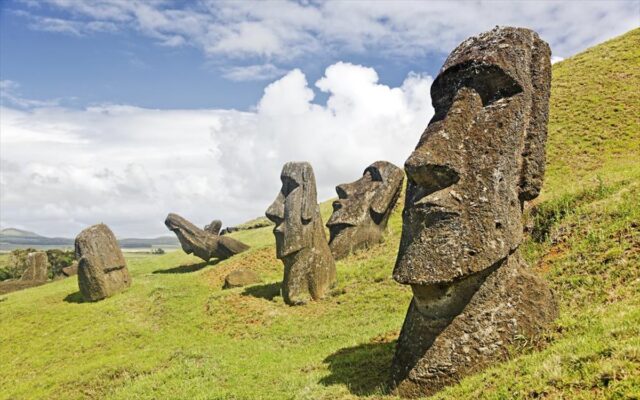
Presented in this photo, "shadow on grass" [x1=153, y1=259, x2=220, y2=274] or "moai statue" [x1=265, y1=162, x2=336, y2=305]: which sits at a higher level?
"moai statue" [x1=265, y1=162, x2=336, y2=305]

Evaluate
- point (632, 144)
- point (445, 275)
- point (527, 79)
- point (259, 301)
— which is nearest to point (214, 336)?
point (259, 301)

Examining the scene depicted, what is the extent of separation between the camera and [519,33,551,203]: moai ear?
8383 millimetres

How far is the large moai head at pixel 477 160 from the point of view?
7598 millimetres

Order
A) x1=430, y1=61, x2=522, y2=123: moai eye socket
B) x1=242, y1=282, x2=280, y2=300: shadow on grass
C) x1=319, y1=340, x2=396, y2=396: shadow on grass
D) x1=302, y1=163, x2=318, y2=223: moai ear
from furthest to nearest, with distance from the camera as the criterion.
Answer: x1=242, y1=282, x2=280, y2=300: shadow on grass < x1=302, y1=163, x2=318, y2=223: moai ear < x1=319, y1=340, x2=396, y2=396: shadow on grass < x1=430, y1=61, x2=522, y2=123: moai eye socket

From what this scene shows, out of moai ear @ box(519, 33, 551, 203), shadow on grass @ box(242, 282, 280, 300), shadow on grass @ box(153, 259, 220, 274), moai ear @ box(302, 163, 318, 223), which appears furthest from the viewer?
shadow on grass @ box(153, 259, 220, 274)

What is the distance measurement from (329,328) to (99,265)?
1527cm

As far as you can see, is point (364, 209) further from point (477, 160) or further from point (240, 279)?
point (477, 160)

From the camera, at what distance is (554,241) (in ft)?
45.3

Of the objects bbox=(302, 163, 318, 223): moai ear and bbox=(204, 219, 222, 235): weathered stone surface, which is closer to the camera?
bbox=(302, 163, 318, 223): moai ear

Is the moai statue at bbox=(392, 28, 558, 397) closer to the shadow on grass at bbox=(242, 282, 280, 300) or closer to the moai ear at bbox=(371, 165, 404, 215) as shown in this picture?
the shadow on grass at bbox=(242, 282, 280, 300)

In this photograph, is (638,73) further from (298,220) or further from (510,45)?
(510,45)

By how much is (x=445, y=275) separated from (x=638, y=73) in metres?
39.3

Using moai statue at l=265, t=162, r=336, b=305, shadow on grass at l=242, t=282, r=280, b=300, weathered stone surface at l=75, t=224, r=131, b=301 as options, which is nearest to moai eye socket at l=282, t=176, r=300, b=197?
moai statue at l=265, t=162, r=336, b=305

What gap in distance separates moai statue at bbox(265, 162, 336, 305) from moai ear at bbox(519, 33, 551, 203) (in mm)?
11826
